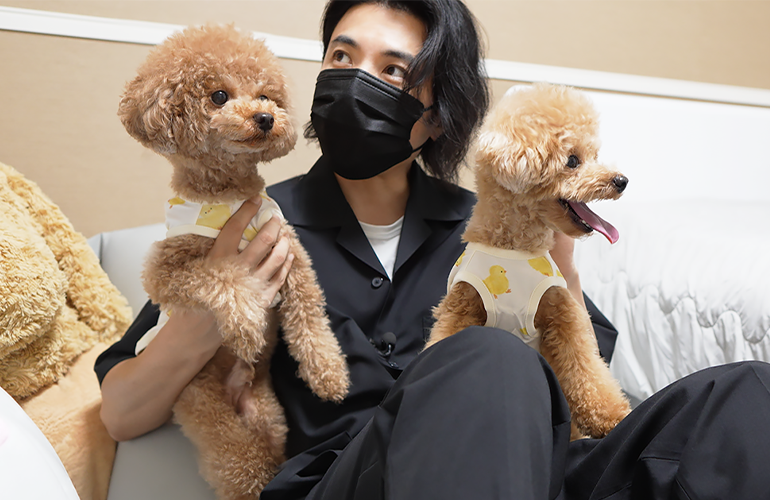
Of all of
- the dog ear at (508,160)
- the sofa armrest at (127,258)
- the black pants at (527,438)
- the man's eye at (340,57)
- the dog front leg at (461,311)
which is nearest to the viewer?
the black pants at (527,438)

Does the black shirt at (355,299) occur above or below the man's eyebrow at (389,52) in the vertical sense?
below

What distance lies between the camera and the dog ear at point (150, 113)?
0.81 meters

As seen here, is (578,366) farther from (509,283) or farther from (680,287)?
(680,287)

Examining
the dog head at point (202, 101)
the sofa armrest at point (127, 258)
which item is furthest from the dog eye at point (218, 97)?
the sofa armrest at point (127, 258)

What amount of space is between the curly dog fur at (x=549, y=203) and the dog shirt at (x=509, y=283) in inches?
1.1

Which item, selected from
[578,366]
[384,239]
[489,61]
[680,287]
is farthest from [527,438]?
[489,61]

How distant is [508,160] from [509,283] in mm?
214

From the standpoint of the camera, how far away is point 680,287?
129 cm

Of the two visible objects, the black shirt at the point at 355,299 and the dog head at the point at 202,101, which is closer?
the dog head at the point at 202,101

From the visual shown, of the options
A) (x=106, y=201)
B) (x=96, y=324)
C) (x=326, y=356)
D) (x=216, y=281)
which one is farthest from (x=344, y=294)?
(x=106, y=201)

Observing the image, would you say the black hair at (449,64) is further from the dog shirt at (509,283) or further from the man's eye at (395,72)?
the dog shirt at (509,283)

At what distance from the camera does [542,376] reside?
0.66 metres

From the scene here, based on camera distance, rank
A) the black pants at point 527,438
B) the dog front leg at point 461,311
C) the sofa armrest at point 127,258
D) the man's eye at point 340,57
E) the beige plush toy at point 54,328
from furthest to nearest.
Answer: the sofa armrest at point 127,258, the man's eye at point 340,57, the beige plush toy at point 54,328, the dog front leg at point 461,311, the black pants at point 527,438

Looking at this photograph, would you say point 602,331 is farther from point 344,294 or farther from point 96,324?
point 96,324
